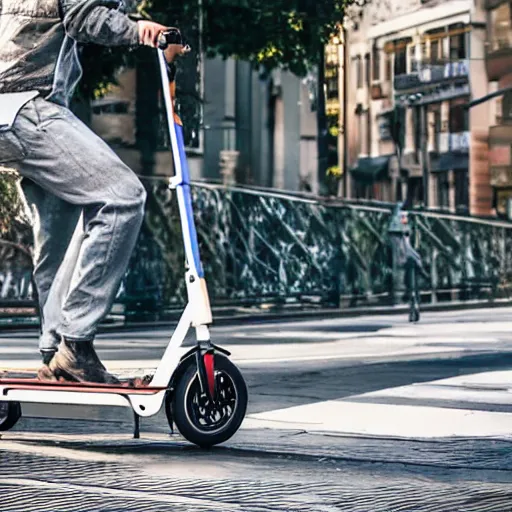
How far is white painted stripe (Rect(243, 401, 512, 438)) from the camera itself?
22.4ft

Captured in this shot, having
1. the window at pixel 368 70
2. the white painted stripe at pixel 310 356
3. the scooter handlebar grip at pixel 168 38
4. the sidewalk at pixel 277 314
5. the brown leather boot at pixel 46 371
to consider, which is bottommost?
the white painted stripe at pixel 310 356

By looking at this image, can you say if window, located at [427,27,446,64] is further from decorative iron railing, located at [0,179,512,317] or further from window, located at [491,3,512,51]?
decorative iron railing, located at [0,179,512,317]

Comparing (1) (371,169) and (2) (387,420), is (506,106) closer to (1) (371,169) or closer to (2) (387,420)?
(1) (371,169)

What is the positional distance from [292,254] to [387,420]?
13638 mm

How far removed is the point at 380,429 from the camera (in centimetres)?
690

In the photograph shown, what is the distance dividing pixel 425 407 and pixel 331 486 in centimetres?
257

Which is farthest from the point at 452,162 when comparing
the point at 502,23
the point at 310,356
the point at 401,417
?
the point at 401,417

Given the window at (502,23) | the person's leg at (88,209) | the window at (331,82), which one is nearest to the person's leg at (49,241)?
the person's leg at (88,209)

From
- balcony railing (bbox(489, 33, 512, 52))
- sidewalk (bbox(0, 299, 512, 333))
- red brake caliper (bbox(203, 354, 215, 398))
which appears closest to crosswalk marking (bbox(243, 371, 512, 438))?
red brake caliper (bbox(203, 354, 215, 398))

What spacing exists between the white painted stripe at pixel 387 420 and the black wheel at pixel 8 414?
0.90 meters

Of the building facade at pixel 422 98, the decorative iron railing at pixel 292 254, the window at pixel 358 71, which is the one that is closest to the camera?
the decorative iron railing at pixel 292 254

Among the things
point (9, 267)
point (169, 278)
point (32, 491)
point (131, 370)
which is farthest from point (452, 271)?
point (32, 491)

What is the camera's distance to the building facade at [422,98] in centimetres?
2058

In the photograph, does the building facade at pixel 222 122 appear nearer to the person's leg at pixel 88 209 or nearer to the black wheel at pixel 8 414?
the black wheel at pixel 8 414
